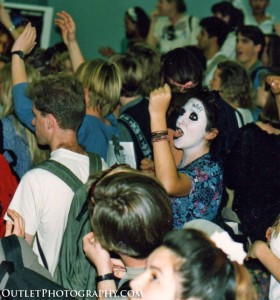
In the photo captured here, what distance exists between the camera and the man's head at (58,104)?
326 cm

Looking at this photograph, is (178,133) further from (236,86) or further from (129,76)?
(236,86)

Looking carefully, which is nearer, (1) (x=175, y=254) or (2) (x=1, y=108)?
(1) (x=175, y=254)

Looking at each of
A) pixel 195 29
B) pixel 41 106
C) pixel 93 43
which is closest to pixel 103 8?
pixel 93 43

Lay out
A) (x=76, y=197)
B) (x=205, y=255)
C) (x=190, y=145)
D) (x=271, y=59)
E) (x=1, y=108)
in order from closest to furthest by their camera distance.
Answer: (x=205, y=255), (x=76, y=197), (x=190, y=145), (x=1, y=108), (x=271, y=59)

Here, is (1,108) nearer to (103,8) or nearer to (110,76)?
(110,76)

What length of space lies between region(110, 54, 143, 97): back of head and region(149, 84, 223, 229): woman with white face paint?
0.91 meters

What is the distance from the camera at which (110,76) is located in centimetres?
397

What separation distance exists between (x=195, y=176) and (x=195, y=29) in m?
5.08

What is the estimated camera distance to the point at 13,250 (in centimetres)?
239

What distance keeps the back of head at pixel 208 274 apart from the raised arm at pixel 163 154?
0.89 m

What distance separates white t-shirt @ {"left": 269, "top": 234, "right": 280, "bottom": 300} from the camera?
283 centimetres

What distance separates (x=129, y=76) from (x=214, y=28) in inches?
126

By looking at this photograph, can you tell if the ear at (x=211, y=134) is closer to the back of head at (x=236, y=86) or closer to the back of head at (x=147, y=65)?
the back of head at (x=147, y=65)

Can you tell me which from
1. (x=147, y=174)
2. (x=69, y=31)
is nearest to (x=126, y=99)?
(x=69, y=31)
